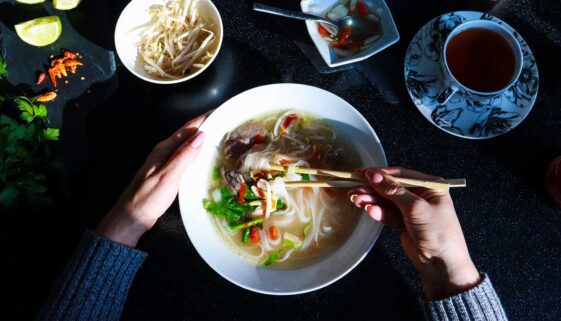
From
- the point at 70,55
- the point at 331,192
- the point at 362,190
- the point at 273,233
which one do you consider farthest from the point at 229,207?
the point at 70,55

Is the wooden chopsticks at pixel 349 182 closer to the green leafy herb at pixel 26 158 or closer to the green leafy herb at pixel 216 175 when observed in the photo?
the green leafy herb at pixel 216 175

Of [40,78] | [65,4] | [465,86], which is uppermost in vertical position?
[65,4]

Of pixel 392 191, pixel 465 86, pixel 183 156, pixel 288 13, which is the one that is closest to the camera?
pixel 392 191

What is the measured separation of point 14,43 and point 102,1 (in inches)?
16.5

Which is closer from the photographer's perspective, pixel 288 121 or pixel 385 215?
pixel 385 215

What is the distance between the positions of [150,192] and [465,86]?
4.14ft

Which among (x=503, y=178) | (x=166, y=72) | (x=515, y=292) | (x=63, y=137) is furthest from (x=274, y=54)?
(x=515, y=292)

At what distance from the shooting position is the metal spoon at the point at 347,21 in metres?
1.89

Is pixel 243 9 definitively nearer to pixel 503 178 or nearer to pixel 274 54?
pixel 274 54

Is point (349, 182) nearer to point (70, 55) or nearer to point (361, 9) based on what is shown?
point (361, 9)

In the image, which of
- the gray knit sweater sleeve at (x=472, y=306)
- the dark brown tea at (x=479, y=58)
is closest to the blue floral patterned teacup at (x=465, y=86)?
the dark brown tea at (x=479, y=58)

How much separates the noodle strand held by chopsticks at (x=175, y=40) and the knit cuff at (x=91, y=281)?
28.2 inches

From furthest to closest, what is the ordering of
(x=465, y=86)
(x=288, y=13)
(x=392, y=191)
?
(x=288, y=13), (x=465, y=86), (x=392, y=191)

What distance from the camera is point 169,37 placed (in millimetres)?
1926
